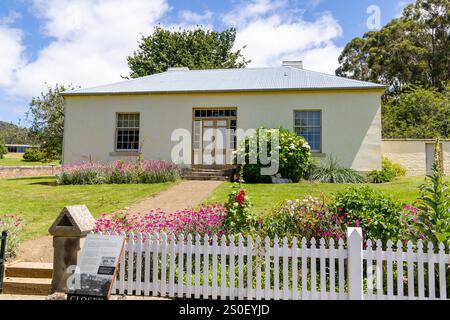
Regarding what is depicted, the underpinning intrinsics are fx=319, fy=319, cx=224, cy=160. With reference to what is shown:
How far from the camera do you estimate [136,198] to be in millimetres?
9531

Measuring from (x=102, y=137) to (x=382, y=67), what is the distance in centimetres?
2825

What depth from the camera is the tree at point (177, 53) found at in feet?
103

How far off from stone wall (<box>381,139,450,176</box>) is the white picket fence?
13.8 m

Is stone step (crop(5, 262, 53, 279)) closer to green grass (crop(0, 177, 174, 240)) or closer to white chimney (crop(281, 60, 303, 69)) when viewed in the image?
green grass (crop(0, 177, 174, 240))

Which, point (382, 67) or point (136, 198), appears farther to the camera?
point (382, 67)

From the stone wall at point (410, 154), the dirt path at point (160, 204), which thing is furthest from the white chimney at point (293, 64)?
the dirt path at point (160, 204)

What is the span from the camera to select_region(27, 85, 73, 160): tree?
2169 centimetres

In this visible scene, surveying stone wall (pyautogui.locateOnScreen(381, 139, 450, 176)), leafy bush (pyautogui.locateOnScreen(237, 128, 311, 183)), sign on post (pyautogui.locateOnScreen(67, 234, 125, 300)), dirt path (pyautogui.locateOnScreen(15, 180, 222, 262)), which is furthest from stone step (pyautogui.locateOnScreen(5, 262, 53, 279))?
stone wall (pyautogui.locateOnScreen(381, 139, 450, 176))

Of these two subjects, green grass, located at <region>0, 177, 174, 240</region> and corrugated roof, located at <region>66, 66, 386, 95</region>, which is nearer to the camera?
green grass, located at <region>0, 177, 174, 240</region>

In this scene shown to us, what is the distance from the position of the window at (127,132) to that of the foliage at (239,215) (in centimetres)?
1194

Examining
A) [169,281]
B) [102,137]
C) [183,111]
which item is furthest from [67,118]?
[169,281]
